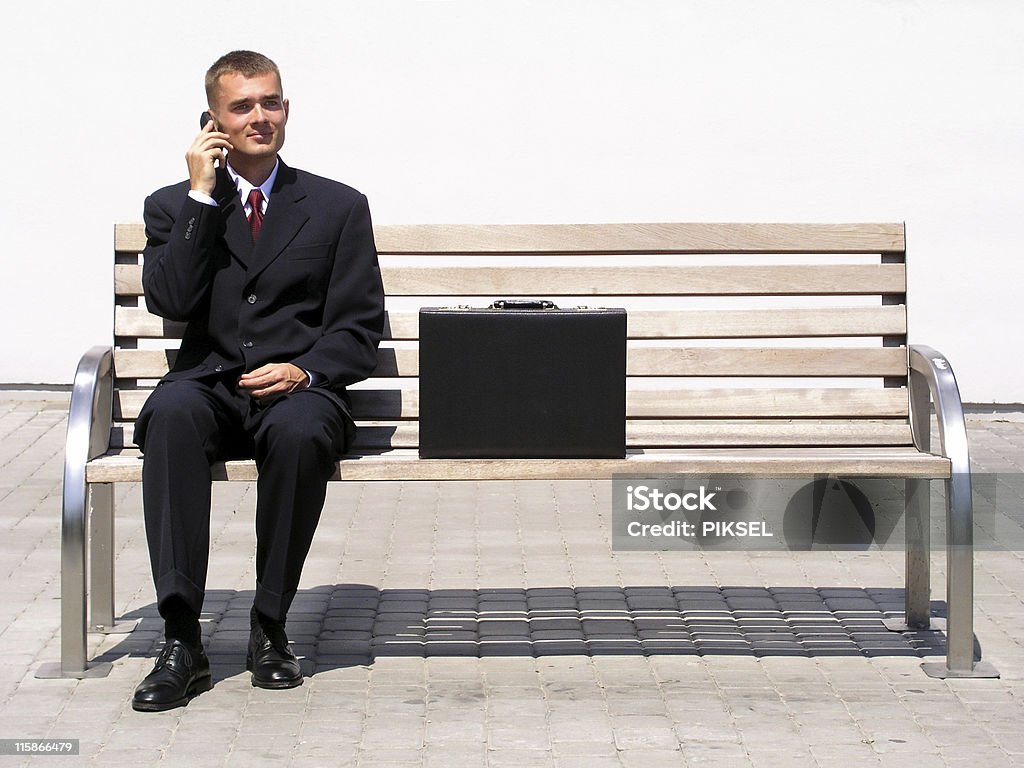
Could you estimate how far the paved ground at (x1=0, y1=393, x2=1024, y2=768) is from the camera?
4008 mm

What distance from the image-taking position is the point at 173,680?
4273 mm

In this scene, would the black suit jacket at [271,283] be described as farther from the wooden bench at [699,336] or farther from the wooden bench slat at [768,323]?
the wooden bench slat at [768,323]

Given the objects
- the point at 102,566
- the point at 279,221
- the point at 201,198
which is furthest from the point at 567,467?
the point at 102,566

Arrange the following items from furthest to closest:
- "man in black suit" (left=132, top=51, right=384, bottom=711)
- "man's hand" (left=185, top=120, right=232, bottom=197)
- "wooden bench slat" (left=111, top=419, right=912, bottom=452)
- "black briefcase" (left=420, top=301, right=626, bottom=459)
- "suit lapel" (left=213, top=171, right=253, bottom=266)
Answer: "wooden bench slat" (left=111, top=419, right=912, bottom=452)
"suit lapel" (left=213, top=171, right=253, bottom=266)
"man's hand" (left=185, top=120, right=232, bottom=197)
"black briefcase" (left=420, top=301, right=626, bottom=459)
"man in black suit" (left=132, top=51, right=384, bottom=711)

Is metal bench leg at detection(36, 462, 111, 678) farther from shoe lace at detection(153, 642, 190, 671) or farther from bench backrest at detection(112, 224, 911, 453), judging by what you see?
bench backrest at detection(112, 224, 911, 453)

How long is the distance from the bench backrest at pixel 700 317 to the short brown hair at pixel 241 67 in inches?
24.6

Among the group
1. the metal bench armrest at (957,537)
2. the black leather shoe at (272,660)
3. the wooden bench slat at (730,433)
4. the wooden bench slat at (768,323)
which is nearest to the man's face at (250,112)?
the wooden bench slat at (730,433)

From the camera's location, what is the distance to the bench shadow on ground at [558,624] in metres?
4.86

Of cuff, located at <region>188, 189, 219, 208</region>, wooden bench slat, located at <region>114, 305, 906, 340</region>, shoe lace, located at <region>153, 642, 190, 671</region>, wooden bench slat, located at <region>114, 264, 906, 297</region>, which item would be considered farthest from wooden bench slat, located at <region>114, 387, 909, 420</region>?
shoe lace, located at <region>153, 642, 190, 671</region>

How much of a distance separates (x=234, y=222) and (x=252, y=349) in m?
0.38

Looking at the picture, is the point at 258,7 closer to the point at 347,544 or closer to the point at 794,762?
the point at 347,544

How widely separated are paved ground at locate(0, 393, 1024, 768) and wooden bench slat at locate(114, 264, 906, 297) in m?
1.03

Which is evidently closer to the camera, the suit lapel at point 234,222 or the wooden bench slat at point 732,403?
the suit lapel at point 234,222

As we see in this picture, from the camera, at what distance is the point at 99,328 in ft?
30.5
